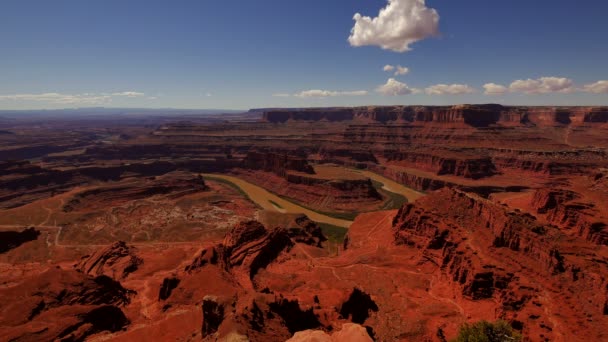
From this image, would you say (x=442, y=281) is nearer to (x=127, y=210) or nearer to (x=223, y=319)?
(x=223, y=319)

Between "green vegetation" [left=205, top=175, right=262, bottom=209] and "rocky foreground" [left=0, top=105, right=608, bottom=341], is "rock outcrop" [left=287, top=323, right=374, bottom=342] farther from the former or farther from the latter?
"green vegetation" [left=205, top=175, right=262, bottom=209]

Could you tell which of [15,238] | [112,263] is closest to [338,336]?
[112,263]

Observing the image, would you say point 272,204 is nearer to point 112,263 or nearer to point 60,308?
point 112,263

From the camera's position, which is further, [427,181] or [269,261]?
[427,181]

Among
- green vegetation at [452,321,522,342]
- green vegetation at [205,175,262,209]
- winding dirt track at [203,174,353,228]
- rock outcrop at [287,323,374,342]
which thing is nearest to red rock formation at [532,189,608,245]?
green vegetation at [452,321,522,342]

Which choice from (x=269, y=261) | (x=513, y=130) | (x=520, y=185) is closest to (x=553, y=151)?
(x=520, y=185)

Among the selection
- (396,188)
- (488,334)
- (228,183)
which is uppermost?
(488,334)
